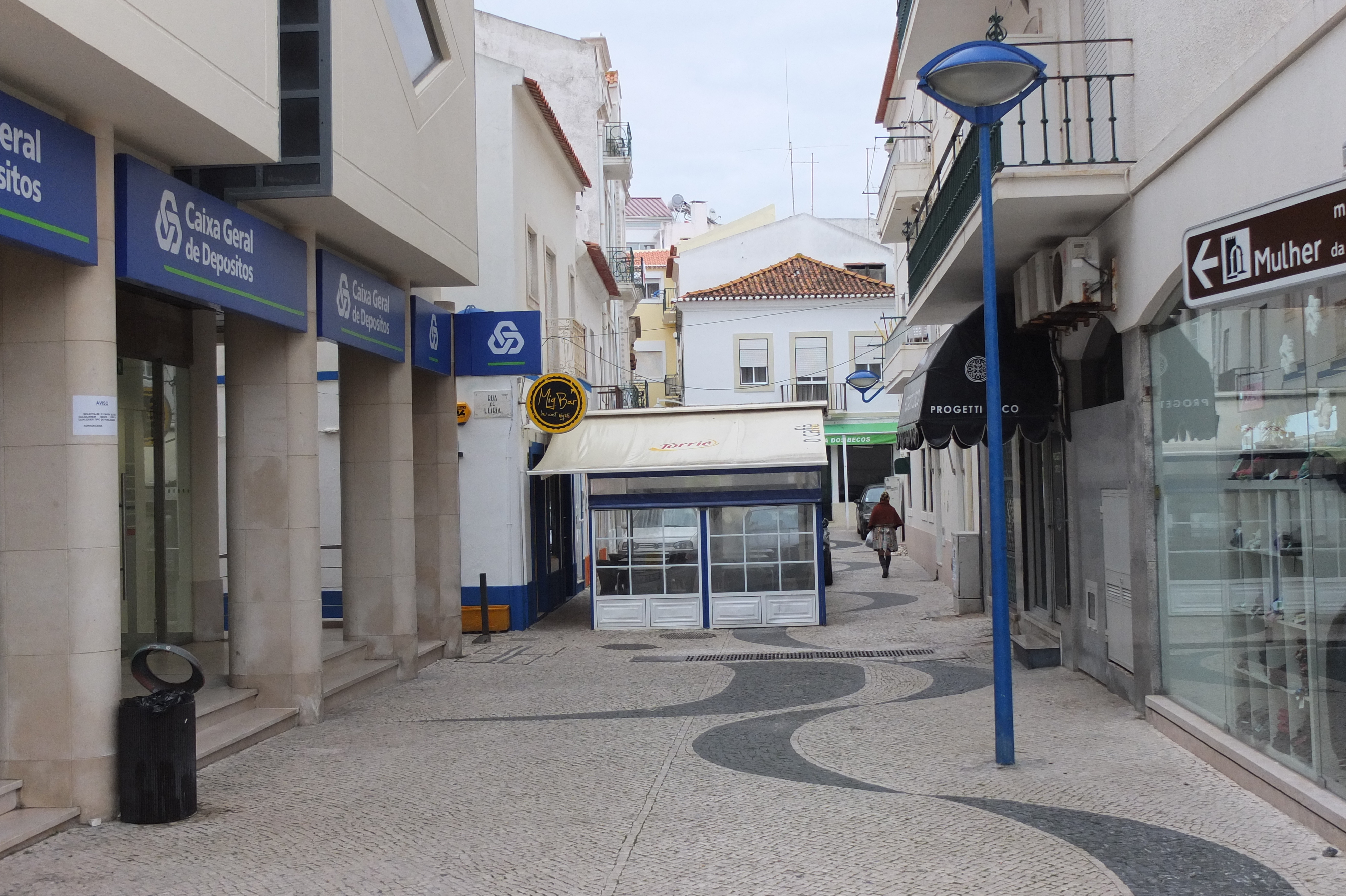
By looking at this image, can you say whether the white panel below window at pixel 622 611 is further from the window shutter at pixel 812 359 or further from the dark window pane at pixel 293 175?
the window shutter at pixel 812 359

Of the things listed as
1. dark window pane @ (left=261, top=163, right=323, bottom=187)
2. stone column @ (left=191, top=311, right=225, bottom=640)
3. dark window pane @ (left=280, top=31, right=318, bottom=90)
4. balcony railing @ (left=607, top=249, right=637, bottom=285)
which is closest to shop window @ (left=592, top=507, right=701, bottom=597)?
stone column @ (left=191, top=311, right=225, bottom=640)

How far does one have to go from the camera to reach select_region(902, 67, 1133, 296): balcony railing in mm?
10031

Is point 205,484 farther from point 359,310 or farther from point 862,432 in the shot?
point 862,432

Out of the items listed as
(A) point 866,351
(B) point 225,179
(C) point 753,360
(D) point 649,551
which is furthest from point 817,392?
(B) point 225,179

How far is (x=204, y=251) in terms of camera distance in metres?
Answer: 9.09

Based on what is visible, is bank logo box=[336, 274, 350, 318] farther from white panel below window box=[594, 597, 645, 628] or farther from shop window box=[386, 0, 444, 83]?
white panel below window box=[594, 597, 645, 628]

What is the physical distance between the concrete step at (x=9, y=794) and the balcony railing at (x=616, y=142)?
2924 cm

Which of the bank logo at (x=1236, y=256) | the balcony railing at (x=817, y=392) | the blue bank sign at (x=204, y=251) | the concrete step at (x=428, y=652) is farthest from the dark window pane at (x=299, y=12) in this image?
the balcony railing at (x=817, y=392)

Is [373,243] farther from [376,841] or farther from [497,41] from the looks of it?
[497,41]

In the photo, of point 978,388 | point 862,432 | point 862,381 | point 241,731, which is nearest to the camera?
point 241,731

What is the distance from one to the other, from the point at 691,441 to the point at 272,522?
912 cm

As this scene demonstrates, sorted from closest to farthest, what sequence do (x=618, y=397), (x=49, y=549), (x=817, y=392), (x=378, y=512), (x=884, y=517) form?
(x=49, y=549), (x=378, y=512), (x=884, y=517), (x=618, y=397), (x=817, y=392)

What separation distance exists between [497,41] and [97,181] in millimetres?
25407

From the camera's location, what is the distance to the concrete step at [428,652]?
14.3 metres
